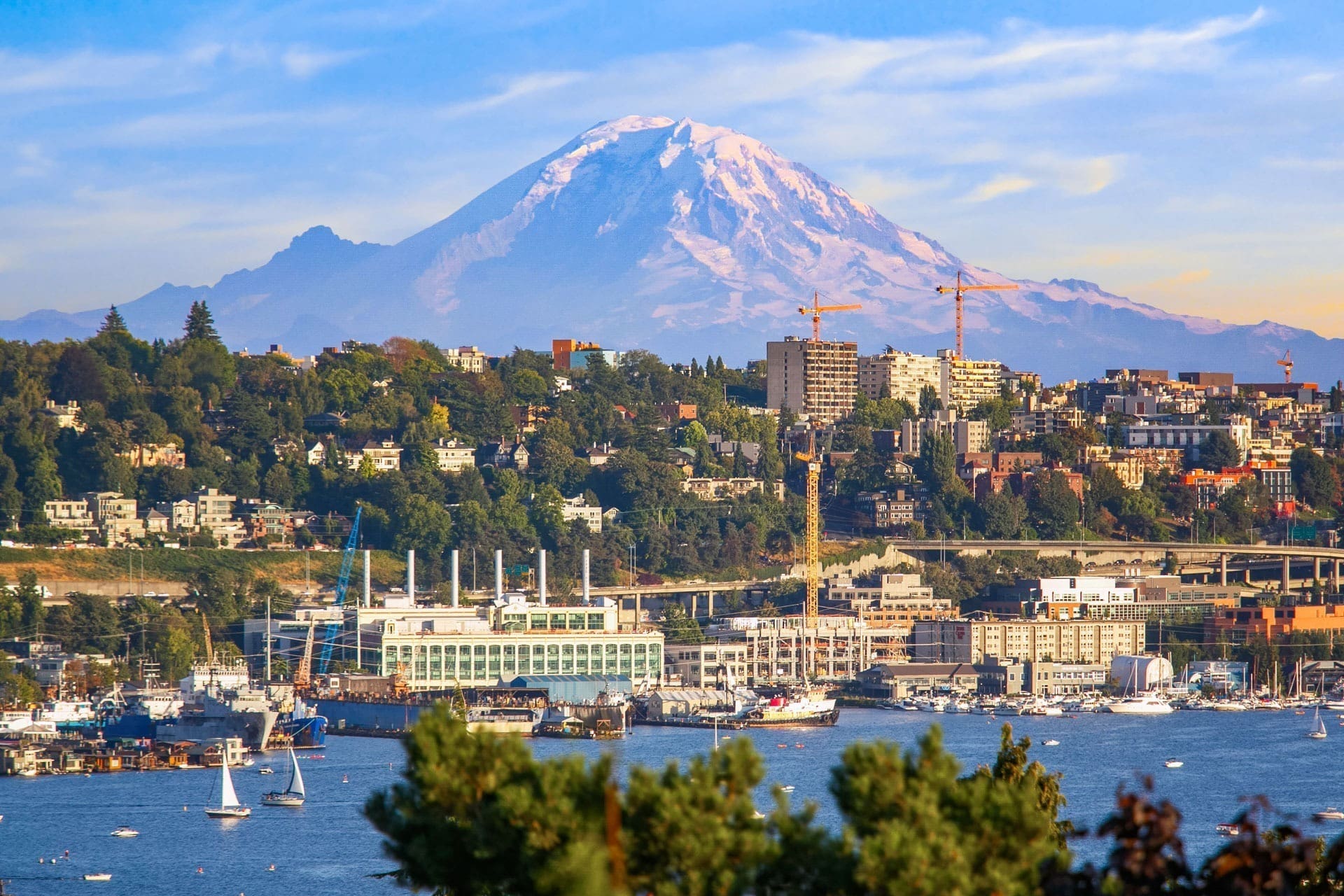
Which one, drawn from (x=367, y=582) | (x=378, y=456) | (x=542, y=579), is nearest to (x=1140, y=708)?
(x=542, y=579)

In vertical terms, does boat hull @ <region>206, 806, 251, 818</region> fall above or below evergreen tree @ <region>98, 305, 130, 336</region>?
below

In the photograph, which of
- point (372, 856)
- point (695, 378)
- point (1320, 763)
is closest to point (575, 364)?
point (695, 378)

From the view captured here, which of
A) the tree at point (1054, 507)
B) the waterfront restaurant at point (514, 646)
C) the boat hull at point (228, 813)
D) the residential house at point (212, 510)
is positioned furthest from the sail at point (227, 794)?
the tree at point (1054, 507)

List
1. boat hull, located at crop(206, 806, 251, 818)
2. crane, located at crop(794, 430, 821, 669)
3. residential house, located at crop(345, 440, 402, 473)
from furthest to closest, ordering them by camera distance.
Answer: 1. residential house, located at crop(345, 440, 402, 473)
2. crane, located at crop(794, 430, 821, 669)
3. boat hull, located at crop(206, 806, 251, 818)

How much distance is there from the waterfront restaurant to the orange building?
1680 cm

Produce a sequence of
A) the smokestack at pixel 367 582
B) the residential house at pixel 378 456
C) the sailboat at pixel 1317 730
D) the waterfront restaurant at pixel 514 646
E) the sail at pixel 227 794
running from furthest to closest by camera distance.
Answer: the residential house at pixel 378 456 → the smokestack at pixel 367 582 → the waterfront restaurant at pixel 514 646 → the sailboat at pixel 1317 730 → the sail at pixel 227 794

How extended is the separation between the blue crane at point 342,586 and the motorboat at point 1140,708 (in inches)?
776

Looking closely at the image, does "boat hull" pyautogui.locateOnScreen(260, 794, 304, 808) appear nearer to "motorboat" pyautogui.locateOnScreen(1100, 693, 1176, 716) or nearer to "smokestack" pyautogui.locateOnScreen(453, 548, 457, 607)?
"smokestack" pyautogui.locateOnScreen(453, 548, 457, 607)

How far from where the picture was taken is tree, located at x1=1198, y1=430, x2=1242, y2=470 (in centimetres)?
8338

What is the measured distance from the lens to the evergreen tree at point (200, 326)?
8356cm

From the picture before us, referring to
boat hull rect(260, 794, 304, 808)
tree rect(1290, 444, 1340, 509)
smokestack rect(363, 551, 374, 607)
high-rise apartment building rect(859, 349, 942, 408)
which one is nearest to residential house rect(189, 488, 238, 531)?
smokestack rect(363, 551, 374, 607)

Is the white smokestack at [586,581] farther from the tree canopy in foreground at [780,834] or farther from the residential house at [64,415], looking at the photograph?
the tree canopy in foreground at [780,834]

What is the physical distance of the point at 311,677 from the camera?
180 ft

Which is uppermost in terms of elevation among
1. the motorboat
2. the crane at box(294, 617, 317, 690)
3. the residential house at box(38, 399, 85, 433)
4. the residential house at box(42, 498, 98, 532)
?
the residential house at box(38, 399, 85, 433)
